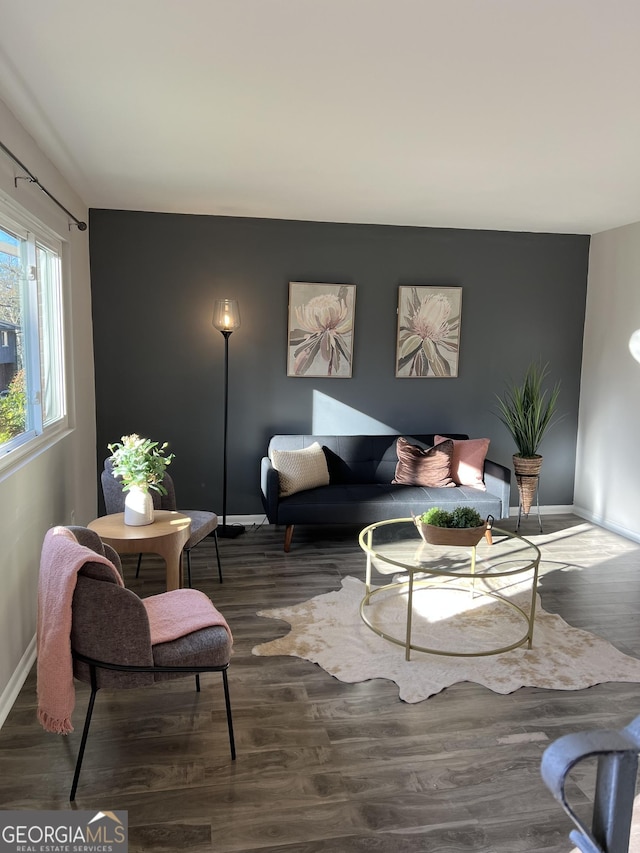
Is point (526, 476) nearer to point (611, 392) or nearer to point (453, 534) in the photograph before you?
point (611, 392)

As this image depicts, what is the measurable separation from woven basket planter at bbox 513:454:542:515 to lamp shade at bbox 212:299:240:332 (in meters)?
2.66

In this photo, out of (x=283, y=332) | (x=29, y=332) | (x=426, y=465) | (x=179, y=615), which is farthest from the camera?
(x=283, y=332)

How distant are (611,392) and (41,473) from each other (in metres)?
4.60

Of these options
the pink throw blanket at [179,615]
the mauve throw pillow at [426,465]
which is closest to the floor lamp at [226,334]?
the mauve throw pillow at [426,465]

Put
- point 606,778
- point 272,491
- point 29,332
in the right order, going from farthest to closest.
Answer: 1. point 272,491
2. point 29,332
3. point 606,778

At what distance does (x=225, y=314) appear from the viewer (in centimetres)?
496

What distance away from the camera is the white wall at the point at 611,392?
5.23 m

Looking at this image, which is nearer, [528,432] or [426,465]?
[426,465]

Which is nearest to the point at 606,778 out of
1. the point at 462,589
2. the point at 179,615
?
the point at 179,615

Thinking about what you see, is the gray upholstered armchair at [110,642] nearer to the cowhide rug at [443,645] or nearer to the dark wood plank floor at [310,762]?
the dark wood plank floor at [310,762]

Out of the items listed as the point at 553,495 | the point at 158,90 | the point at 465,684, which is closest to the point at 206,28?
the point at 158,90

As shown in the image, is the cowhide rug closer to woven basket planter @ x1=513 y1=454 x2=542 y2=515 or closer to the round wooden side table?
the round wooden side table

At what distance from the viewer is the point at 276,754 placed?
2.41 metres

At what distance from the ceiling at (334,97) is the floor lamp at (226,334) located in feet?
2.76
